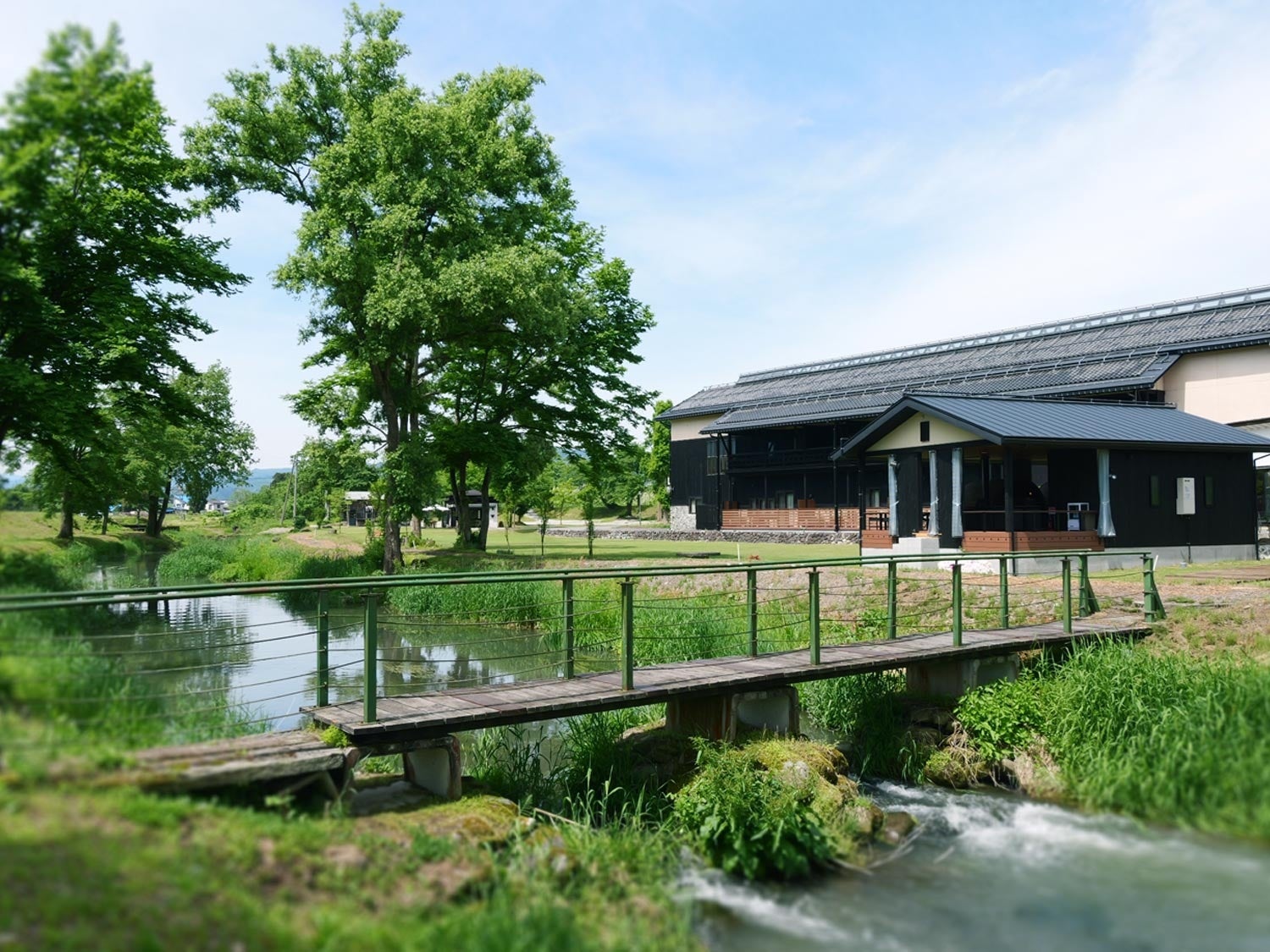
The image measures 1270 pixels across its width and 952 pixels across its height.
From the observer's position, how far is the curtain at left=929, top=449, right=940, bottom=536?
22.6 m

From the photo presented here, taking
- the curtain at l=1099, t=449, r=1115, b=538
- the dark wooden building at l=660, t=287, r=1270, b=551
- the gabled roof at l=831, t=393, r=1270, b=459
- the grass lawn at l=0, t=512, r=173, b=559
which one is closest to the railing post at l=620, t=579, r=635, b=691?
the grass lawn at l=0, t=512, r=173, b=559

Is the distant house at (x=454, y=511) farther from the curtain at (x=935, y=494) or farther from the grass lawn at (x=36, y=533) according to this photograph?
the grass lawn at (x=36, y=533)

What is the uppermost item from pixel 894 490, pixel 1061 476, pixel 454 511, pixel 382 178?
pixel 382 178

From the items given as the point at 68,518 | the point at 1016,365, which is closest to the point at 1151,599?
the point at 68,518

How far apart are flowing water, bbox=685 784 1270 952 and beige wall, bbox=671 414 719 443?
123 ft

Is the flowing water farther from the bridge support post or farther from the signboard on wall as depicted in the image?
the signboard on wall

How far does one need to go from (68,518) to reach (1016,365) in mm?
32737

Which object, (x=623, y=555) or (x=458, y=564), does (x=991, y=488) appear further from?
(x=458, y=564)

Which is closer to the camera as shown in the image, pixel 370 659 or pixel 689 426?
pixel 370 659

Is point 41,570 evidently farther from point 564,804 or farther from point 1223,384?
point 1223,384

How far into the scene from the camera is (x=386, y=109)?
82.2 feet

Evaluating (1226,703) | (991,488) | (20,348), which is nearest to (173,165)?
(20,348)

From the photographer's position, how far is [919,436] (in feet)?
77.2

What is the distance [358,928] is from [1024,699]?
26.1ft
